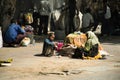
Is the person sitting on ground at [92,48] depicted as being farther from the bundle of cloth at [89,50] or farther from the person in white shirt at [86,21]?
the person in white shirt at [86,21]

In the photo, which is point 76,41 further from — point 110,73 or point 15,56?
point 110,73

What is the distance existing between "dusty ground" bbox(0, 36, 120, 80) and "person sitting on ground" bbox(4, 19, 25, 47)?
2475 mm

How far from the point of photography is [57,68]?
12211mm

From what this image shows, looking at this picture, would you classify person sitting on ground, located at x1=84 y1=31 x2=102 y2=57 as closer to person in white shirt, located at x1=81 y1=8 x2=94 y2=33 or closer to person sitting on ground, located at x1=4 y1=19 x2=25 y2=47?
person sitting on ground, located at x1=4 y1=19 x2=25 y2=47

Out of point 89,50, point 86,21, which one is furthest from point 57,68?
point 86,21

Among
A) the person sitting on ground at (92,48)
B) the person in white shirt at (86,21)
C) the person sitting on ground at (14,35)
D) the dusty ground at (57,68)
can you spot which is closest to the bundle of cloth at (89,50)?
the person sitting on ground at (92,48)

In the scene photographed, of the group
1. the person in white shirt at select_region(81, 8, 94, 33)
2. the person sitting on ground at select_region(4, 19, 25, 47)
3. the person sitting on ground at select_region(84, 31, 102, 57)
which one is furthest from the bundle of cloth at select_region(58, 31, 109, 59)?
the person in white shirt at select_region(81, 8, 94, 33)

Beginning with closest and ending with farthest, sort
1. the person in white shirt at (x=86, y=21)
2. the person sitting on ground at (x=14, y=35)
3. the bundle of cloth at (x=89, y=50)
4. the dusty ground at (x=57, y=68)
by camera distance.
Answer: the dusty ground at (x=57, y=68), the bundle of cloth at (x=89, y=50), the person sitting on ground at (x=14, y=35), the person in white shirt at (x=86, y=21)

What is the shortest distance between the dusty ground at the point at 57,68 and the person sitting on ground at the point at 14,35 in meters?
2.47

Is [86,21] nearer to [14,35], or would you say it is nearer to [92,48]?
[14,35]

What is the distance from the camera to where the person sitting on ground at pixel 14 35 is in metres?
18.1

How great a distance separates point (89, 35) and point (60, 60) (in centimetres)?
154

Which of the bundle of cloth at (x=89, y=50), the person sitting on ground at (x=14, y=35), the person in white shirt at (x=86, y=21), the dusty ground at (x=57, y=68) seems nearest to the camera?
the dusty ground at (x=57, y=68)

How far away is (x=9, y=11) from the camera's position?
65.3ft
